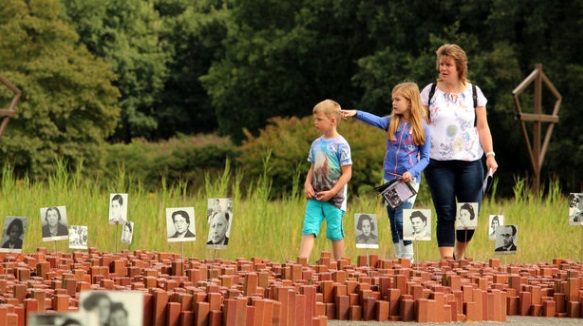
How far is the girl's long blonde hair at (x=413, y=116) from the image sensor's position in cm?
882

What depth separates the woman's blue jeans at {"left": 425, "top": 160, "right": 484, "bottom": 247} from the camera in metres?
8.91

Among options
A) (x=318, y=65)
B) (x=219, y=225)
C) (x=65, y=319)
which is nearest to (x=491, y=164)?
(x=219, y=225)

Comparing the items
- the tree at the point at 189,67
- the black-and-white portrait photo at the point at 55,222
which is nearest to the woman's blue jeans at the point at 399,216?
the black-and-white portrait photo at the point at 55,222

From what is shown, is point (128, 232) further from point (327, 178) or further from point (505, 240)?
point (505, 240)

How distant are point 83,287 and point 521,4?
28.5 metres

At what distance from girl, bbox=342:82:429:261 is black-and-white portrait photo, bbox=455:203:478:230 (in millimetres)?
477

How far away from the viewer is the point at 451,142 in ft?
29.0

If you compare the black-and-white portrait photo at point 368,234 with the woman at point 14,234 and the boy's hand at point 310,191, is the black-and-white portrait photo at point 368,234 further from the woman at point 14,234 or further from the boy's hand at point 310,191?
the woman at point 14,234

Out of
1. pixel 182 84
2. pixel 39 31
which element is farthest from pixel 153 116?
pixel 39 31

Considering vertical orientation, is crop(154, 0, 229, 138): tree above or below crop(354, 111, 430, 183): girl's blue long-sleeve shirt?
above

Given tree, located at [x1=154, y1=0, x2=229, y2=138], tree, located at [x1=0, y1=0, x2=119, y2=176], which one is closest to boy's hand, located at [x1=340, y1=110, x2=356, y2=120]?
tree, located at [x1=0, y1=0, x2=119, y2=176]

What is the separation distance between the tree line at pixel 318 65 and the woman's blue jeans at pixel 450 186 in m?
20.1

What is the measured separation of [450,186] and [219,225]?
227 centimetres

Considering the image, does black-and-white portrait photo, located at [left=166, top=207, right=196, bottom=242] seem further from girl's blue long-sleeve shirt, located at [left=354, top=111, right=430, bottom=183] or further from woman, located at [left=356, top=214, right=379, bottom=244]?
girl's blue long-sleeve shirt, located at [left=354, top=111, right=430, bottom=183]
